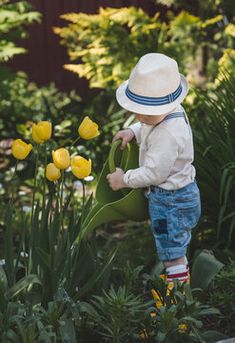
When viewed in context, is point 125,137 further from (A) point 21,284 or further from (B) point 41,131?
(A) point 21,284

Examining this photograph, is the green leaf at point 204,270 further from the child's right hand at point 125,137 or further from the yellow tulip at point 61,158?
the yellow tulip at point 61,158

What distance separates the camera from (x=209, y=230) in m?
4.10

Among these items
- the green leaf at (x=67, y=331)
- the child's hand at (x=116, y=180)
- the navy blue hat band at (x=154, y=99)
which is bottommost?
the green leaf at (x=67, y=331)

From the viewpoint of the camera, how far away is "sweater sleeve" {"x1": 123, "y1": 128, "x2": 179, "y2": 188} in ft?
9.57

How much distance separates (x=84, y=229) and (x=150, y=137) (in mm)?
527

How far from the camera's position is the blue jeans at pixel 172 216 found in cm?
306

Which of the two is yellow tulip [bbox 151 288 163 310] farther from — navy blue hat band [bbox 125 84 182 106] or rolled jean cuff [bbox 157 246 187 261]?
navy blue hat band [bbox 125 84 182 106]

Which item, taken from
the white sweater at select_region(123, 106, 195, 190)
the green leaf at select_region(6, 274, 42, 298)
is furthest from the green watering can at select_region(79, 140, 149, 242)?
the green leaf at select_region(6, 274, 42, 298)

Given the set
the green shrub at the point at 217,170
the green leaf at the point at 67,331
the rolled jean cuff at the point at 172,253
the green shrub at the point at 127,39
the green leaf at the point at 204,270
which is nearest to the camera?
the green leaf at the point at 67,331

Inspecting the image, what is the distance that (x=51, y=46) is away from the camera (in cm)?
783

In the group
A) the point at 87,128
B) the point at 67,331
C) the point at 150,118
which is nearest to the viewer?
the point at 67,331

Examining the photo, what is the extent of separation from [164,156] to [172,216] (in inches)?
11.8

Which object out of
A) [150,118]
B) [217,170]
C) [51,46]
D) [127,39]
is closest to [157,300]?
[150,118]

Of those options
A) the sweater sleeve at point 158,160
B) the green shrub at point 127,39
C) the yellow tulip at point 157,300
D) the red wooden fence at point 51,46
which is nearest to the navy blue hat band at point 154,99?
Answer: the sweater sleeve at point 158,160
